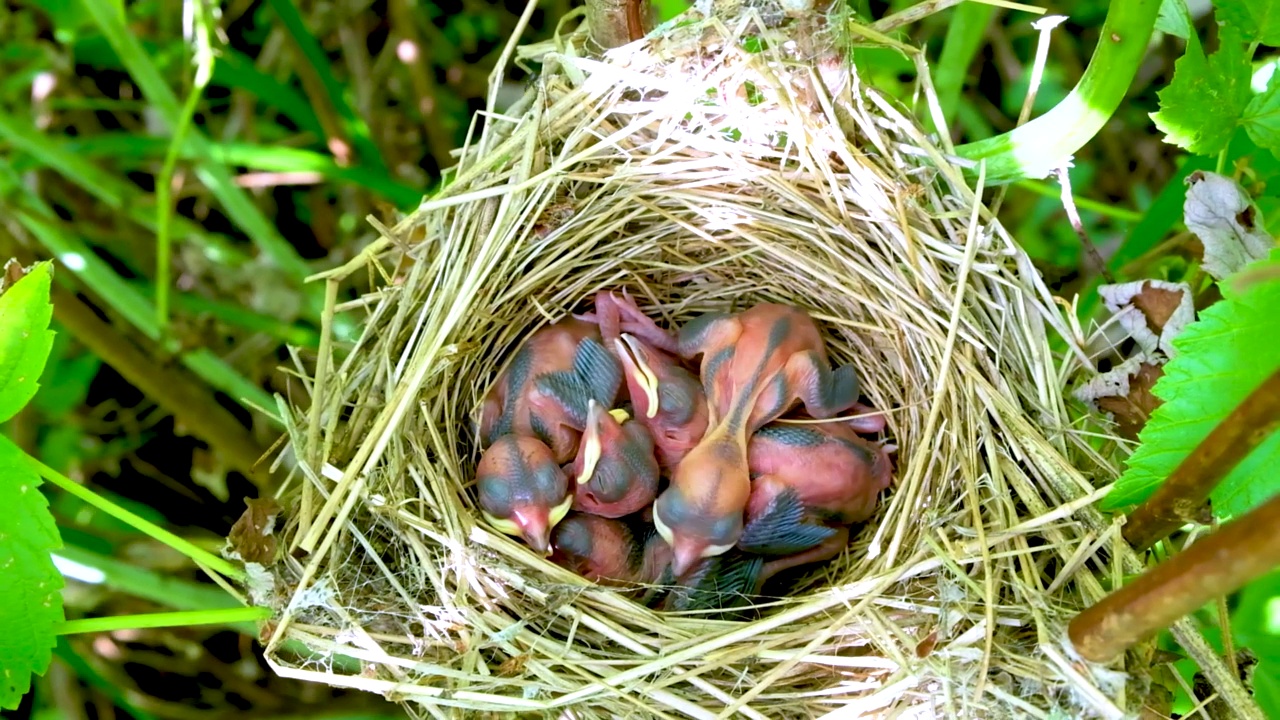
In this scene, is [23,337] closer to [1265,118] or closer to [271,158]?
[271,158]

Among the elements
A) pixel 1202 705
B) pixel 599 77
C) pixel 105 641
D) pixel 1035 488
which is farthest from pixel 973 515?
pixel 105 641

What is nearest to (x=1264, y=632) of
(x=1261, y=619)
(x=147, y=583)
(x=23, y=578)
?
(x=1261, y=619)

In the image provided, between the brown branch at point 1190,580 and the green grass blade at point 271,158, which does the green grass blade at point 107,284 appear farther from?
the brown branch at point 1190,580

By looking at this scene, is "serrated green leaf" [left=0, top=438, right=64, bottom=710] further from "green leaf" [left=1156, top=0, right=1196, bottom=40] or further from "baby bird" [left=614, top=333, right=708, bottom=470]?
"green leaf" [left=1156, top=0, right=1196, bottom=40]

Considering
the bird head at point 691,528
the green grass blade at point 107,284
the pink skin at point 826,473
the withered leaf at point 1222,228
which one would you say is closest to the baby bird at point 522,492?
the bird head at point 691,528

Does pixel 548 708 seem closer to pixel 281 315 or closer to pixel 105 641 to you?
pixel 281 315

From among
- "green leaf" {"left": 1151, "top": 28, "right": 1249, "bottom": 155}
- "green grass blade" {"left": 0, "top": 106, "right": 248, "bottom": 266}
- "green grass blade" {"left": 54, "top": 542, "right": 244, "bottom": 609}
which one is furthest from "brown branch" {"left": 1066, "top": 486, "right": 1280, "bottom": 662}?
"green grass blade" {"left": 0, "top": 106, "right": 248, "bottom": 266}

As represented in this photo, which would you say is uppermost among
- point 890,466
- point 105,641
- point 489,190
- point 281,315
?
point 489,190
